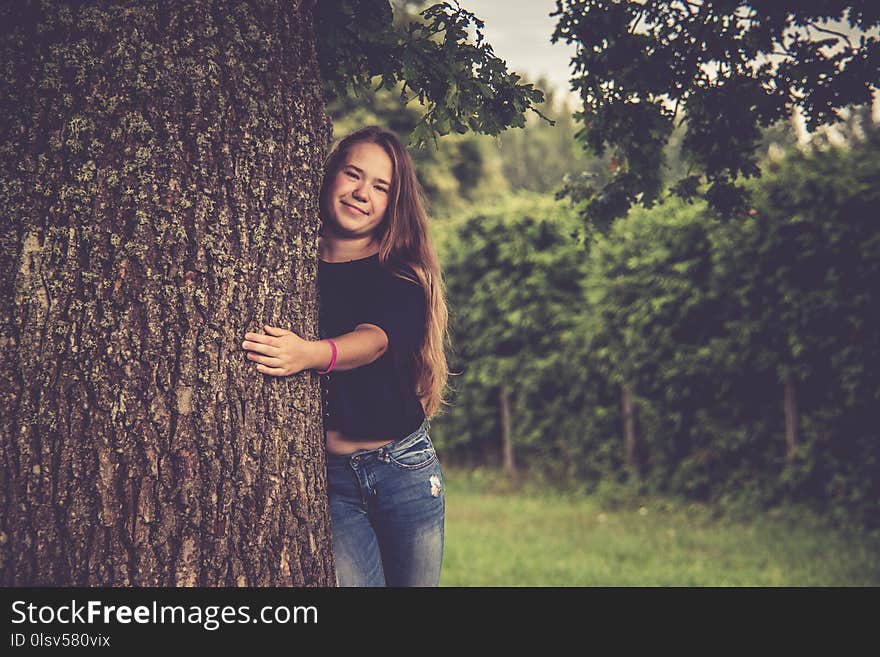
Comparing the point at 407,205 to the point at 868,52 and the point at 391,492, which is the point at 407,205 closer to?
the point at 391,492

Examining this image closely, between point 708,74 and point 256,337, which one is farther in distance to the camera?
point 708,74

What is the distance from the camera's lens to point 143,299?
7.34 feet

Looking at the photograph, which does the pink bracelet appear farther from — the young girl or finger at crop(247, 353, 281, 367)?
finger at crop(247, 353, 281, 367)

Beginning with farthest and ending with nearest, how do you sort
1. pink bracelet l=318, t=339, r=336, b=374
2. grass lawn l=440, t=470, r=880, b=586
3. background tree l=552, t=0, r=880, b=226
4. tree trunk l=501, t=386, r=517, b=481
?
tree trunk l=501, t=386, r=517, b=481, grass lawn l=440, t=470, r=880, b=586, background tree l=552, t=0, r=880, b=226, pink bracelet l=318, t=339, r=336, b=374

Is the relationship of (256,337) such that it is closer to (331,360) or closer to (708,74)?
(331,360)

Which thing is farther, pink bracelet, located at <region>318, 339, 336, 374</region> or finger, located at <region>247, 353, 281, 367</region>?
pink bracelet, located at <region>318, 339, 336, 374</region>

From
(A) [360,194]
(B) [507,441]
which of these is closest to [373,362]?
(A) [360,194]

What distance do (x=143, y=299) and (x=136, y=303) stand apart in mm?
20

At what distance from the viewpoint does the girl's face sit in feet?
9.66

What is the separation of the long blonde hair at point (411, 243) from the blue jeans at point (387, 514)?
0.66 feet

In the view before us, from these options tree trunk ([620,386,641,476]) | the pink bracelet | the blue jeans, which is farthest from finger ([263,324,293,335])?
tree trunk ([620,386,641,476])

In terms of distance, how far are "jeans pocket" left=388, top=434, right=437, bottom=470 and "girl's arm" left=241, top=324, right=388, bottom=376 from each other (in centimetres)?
36
